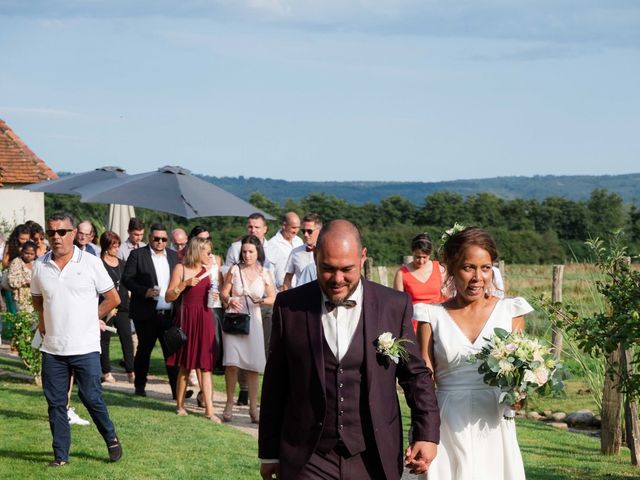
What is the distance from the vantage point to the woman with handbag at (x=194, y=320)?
11.6 metres

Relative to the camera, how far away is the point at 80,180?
1847 cm

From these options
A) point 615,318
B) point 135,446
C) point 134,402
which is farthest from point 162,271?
point 615,318

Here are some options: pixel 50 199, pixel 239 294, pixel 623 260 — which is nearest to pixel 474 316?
pixel 623 260

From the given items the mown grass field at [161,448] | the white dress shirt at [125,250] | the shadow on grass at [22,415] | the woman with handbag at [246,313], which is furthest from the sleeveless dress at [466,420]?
the white dress shirt at [125,250]

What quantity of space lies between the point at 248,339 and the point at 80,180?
801cm

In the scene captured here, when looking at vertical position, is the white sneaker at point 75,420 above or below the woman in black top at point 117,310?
below

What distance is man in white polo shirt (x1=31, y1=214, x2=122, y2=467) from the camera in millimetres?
8617

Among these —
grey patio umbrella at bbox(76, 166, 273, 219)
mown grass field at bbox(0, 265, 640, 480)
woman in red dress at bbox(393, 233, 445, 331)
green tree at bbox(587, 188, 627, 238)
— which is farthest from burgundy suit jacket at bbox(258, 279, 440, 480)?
green tree at bbox(587, 188, 627, 238)

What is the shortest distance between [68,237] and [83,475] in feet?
6.67

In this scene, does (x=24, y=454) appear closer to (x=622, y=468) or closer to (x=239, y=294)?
(x=239, y=294)

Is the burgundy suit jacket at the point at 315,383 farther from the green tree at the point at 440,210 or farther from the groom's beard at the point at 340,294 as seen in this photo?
the green tree at the point at 440,210

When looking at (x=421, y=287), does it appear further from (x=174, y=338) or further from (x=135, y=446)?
(x=135, y=446)

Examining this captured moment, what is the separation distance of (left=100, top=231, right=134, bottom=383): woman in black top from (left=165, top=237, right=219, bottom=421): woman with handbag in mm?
2254

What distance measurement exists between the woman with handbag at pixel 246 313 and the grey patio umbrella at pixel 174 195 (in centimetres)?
300
